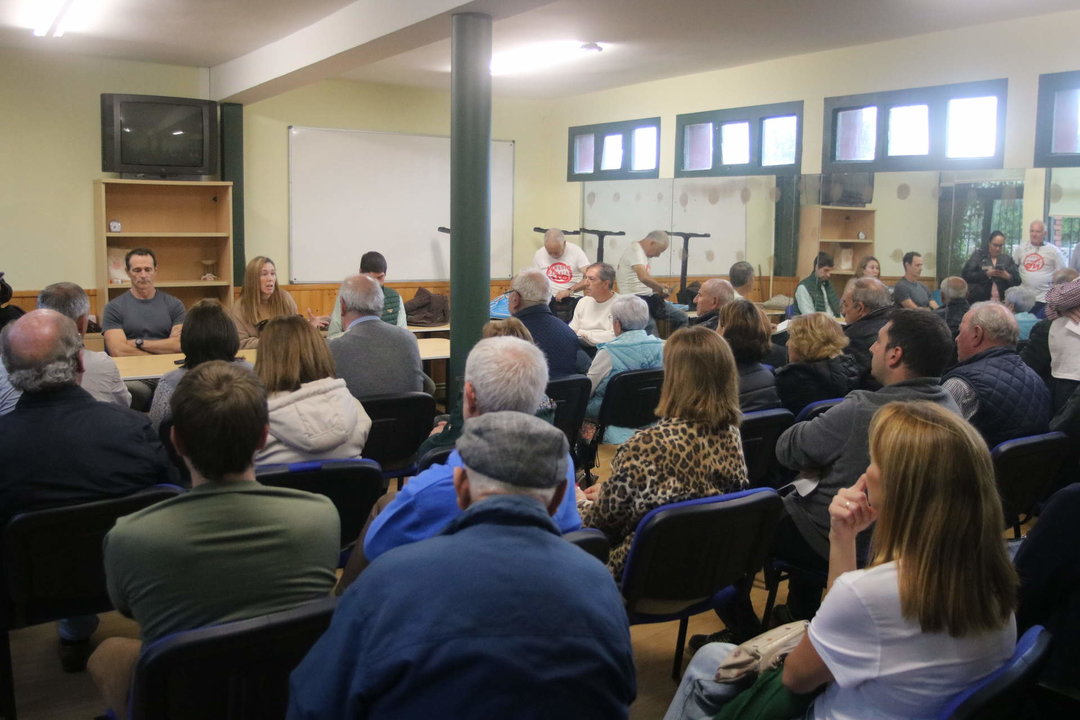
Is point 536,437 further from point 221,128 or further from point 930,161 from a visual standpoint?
point 221,128

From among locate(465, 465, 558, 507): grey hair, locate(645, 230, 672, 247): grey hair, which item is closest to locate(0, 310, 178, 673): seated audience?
locate(465, 465, 558, 507): grey hair

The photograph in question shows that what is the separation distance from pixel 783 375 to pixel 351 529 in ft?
6.48

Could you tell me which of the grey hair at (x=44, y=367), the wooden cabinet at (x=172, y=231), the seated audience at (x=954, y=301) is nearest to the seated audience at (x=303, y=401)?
the grey hair at (x=44, y=367)

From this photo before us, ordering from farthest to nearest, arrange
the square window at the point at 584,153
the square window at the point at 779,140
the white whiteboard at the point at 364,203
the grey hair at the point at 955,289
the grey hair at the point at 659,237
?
1. the square window at the point at 584,153
2. the white whiteboard at the point at 364,203
3. the square window at the point at 779,140
4. the grey hair at the point at 659,237
5. the grey hair at the point at 955,289

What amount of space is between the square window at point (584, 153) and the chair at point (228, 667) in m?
9.35

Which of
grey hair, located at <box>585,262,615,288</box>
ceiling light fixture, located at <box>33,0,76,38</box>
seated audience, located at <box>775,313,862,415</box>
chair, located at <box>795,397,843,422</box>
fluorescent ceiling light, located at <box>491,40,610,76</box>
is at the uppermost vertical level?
fluorescent ceiling light, located at <box>491,40,610,76</box>

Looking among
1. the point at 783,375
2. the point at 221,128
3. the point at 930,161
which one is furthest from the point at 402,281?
the point at 783,375

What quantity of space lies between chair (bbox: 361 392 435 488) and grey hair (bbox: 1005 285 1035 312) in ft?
16.3

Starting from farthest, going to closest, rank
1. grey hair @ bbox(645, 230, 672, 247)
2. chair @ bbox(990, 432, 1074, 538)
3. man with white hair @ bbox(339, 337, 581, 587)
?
grey hair @ bbox(645, 230, 672, 247)
chair @ bbox(990, 432, 1074, 538)
man with white hair @ bbox(339, 337, 581, 587)

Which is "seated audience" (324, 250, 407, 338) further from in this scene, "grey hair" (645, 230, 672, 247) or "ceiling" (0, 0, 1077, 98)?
"grey hair" (645, 230, 672, 247)

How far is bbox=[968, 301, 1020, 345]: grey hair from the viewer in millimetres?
3631

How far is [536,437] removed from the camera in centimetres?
133

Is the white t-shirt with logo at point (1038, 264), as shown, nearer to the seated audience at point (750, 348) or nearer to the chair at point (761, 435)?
the seated audience at point (750, 348)

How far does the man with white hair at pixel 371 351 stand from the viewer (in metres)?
3.91
